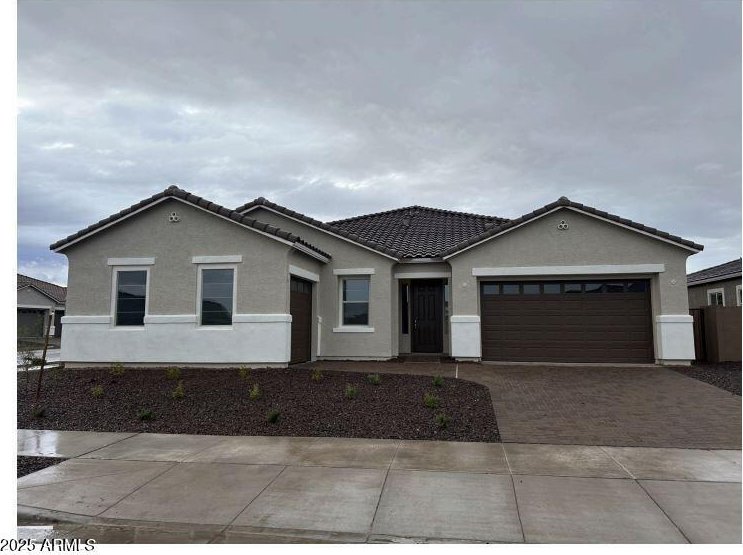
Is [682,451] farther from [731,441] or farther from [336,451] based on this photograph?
[336,451]

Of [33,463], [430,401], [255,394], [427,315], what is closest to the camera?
[33,463]

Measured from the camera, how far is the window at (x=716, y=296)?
2166 cm

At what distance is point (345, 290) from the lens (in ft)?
55.8

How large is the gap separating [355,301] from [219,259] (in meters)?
4.66

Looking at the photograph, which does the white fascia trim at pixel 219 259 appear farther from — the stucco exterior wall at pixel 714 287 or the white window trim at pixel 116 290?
the stucco exterior wall at pixel 714 287

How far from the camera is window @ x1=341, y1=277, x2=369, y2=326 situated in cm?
1677

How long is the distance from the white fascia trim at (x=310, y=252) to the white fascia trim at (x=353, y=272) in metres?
0.48

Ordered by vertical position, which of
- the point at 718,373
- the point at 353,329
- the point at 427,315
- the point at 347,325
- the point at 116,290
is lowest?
the point at 718,373

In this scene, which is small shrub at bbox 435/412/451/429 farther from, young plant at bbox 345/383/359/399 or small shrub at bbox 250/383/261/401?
small shrub at bbox 250/383/261/401

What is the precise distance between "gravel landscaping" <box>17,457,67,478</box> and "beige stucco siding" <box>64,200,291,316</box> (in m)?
7.02

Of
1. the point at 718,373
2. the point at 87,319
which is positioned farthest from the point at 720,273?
the point at 87,319

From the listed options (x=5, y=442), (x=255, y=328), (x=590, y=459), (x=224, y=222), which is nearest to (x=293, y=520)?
(x=590, y=459)

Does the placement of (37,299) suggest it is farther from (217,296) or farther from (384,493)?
(384,493)

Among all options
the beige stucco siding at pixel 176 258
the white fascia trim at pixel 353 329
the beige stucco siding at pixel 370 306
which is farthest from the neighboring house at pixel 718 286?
the beige stucco siding at pixel 176 258
